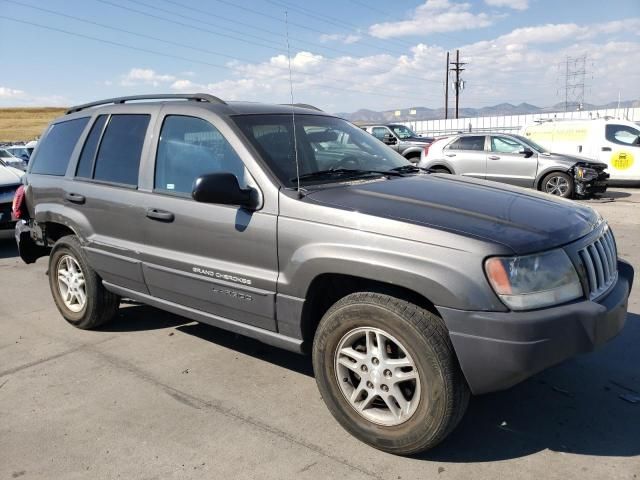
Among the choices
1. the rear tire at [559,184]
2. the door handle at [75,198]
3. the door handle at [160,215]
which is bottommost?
the rear tire at [559,184]

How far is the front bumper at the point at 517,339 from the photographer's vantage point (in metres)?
2.42

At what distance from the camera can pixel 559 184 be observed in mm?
12211

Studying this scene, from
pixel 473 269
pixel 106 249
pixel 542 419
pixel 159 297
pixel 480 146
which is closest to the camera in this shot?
pixel 473 269

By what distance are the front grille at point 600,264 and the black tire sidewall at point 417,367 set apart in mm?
882

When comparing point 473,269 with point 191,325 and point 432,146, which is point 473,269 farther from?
point 432,146

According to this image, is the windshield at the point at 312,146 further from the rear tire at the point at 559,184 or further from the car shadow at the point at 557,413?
the rear tire at the point at 559,184

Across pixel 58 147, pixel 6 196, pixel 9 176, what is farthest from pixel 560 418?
pixel 9 176

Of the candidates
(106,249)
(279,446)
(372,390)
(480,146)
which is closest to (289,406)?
(279,446)

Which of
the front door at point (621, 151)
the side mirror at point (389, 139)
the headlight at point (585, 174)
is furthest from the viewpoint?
the side mirror at point (389, 139)

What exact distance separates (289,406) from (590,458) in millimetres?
1655

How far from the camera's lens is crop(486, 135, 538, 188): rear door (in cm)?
1248

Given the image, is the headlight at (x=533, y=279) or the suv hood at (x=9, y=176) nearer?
the headlight at (x=533, y=279)

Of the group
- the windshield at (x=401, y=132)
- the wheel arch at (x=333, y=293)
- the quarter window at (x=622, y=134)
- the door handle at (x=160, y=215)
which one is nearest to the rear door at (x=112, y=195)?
the door handle at (x=160, y=215)

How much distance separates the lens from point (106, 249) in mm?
4207
